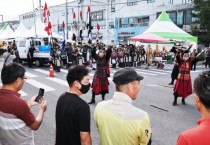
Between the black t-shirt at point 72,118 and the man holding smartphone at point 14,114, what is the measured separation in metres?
0.29

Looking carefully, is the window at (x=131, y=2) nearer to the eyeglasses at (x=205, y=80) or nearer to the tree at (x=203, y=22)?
the tree at (x=203, y=22)

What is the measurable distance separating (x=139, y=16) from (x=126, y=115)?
42.0m

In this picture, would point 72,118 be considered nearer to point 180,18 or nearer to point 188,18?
point 188,18

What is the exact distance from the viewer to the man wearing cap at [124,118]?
2336mm

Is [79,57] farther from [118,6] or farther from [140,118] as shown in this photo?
[118,6]

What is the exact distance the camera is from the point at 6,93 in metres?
2.76

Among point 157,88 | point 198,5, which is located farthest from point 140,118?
point 198,5

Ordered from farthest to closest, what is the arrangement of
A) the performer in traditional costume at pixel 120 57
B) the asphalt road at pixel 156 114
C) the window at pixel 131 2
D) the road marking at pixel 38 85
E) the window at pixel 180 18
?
the window at pixel 131 2 → the window at pixel 180 18 → the performer in traditional costume at pixel 120 57 → the road marking at pixel 38 85 → the asphalt road at pixel 156 114

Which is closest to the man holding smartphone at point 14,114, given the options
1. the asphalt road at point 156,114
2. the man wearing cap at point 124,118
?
the man wearing cap at point 124,118

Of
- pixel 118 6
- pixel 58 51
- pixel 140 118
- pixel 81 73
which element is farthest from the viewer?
pixel 118 6

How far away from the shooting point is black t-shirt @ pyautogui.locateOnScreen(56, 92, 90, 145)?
8.64 feet

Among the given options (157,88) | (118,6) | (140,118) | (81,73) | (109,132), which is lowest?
(157,88)

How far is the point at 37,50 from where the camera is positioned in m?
20.5

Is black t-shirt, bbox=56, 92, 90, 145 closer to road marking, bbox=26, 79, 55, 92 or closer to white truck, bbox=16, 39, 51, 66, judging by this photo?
road marking, bbox=26, 79, 55, 92
